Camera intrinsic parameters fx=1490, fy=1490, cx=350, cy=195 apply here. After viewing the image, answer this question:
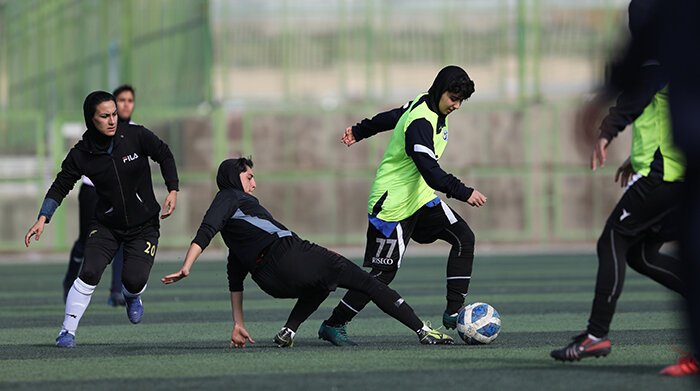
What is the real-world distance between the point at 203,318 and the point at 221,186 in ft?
11.5

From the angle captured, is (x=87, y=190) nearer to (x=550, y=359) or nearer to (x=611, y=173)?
(x=550, y=359)

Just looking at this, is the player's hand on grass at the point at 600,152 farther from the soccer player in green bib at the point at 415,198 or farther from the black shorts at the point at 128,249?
the black shorts at the point at 128,249

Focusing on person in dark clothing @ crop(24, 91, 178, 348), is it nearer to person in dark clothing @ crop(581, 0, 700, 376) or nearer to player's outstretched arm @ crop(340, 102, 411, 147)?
player's outstretched arm @ crop(340, 102, 411, 147)

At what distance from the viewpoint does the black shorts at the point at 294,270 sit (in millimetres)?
9383

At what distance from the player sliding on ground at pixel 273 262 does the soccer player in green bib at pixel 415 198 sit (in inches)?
11.0

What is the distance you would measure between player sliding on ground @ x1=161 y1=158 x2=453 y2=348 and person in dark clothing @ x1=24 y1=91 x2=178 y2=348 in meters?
1.06

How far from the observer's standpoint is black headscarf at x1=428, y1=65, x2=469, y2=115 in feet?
32.2

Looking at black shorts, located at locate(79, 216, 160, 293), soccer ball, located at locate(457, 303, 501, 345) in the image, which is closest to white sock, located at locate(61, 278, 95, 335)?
black shorts, located at locate(79, 216, 160, 293)

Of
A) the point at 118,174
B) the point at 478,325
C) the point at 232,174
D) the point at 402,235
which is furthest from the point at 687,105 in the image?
the point at 118,174

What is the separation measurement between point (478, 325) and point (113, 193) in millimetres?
2860

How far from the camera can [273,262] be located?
9.40 m

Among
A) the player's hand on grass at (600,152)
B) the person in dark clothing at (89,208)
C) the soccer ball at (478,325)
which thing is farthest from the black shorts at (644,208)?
the person in dark clothing at (89,208)

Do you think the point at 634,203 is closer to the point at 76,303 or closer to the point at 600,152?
the point at 600,152

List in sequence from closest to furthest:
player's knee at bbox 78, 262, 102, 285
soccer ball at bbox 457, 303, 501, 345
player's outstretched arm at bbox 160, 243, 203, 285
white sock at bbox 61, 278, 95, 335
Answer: player's outstretched arm at bbox 160, 243, 203, 285 < soccer ball at bbox 457, 303, 501, 345 < white sock at bbox 61, 278, 95, 335 < player's knee at bbox 78, 262, 102, 285
